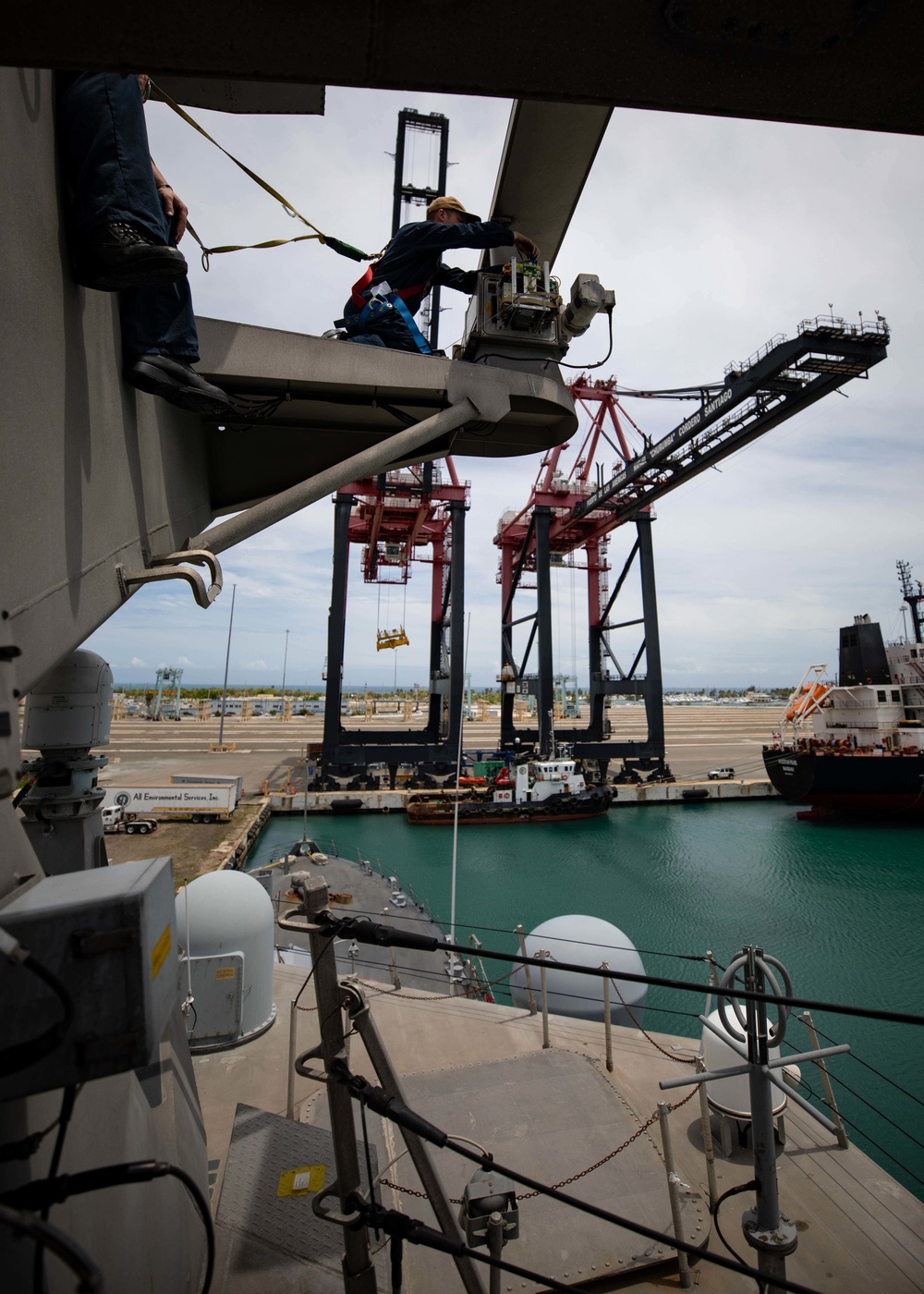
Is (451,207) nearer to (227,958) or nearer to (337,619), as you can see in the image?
(227,958)

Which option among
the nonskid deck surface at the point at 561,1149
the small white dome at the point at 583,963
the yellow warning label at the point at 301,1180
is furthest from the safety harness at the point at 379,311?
the small white dome at the point at 583,963

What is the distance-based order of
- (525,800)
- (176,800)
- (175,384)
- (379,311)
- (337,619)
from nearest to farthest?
(175,384) < (379,311) < (176,800) < (337,619) < (525,800)

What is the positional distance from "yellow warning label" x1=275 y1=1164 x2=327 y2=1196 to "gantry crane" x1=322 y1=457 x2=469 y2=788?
63.9 ft

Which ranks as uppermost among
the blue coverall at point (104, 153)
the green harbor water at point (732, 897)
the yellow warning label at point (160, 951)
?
the blue coverall at point (104, 153)

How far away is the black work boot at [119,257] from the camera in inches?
77.1

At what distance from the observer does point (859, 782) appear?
26.2 m

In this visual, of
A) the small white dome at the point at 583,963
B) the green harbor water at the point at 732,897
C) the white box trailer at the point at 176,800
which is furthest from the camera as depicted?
the white box trailer at the point at 176,800

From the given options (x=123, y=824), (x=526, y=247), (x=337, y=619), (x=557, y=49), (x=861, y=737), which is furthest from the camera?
(x=861, y=737)

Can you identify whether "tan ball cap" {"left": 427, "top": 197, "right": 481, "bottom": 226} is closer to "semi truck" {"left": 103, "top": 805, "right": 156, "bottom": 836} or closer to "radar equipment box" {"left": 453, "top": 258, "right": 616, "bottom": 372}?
"radar equipment box" {"left": 453, "top": 258, "right": 616, "bottom": 372}

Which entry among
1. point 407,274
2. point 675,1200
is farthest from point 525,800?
point 407,274

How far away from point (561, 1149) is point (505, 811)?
22379 millimetres

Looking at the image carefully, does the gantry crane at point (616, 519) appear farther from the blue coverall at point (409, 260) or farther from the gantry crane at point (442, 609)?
the blue coverall at point (409, 260)

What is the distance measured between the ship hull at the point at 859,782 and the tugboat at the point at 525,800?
8498 mm

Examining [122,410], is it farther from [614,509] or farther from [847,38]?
[614,509]
